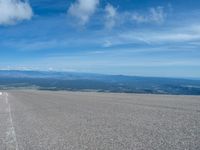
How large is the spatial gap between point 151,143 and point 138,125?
17.4 ft

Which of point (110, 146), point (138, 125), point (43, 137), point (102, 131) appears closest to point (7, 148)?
point (43, 137)

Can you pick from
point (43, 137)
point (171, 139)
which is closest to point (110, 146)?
point (171, 139)

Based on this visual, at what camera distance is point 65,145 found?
12.0 metres

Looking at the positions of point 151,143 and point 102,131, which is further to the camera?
point 102,131

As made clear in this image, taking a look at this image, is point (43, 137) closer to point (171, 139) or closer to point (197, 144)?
point (171, 139)

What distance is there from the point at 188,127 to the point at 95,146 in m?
6.56

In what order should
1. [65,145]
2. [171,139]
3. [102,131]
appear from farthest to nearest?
[102,131], [171,139], [65,145]

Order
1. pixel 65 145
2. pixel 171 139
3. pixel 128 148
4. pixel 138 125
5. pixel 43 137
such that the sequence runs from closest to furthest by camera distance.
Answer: pixel 128 148 < pixel 65 145 < pixel 171 139 < pixel 43 137 < pixel 138 125

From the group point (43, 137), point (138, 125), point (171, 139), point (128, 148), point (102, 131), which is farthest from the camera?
point (138, 125)

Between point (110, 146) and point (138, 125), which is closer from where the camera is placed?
point (110, 146)

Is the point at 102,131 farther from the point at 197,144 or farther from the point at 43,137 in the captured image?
the point at 197,144

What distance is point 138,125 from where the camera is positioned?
1730cm

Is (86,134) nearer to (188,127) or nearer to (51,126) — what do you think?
(51,126)

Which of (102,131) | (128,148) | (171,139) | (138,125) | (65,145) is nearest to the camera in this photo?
(128,148)
